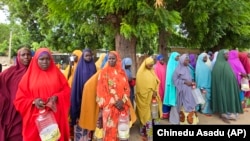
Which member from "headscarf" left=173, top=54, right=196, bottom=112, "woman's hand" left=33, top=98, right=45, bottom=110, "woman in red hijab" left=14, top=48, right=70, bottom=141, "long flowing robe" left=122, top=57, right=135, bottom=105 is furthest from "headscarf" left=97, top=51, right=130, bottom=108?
"headscarf" left=173, top=54, right=196, bottom=112

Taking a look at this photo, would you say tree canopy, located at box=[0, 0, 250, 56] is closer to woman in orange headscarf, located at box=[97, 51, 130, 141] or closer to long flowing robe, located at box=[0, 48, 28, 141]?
woman in orange headscarf, located at box=[97, 51, 130, 141]

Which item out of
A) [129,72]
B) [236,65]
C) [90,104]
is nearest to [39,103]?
[90,104]

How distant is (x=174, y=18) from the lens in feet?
22.0

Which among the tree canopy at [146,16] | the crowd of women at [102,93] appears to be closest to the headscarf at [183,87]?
the crowd of women at [102,93]

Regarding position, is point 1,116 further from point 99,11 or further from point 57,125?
point 99,11

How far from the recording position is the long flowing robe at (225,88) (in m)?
6.12

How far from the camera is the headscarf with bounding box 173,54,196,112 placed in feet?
17.8

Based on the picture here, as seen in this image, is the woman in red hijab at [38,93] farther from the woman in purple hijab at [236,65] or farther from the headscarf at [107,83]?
the woman in purple hijab at [236,65]

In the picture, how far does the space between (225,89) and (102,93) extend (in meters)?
3.86

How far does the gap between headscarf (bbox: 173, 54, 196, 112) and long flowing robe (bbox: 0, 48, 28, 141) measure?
3.49 meters

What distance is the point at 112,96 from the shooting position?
11.5 feet

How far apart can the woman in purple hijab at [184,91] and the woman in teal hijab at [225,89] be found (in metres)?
1.09

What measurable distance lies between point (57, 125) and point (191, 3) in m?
5.87

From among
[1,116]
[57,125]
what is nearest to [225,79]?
[57,125]
